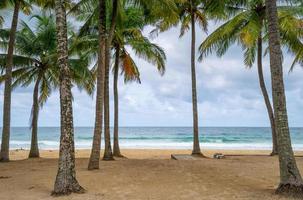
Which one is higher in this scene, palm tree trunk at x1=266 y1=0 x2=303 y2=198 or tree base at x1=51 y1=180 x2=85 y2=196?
palm tree trunk at x1=266 y1=0 x2=303 y2=198

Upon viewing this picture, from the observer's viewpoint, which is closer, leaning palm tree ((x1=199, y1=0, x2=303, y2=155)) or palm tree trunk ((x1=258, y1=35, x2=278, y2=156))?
leaning palm tree ((x1=199, y1=0, x2=303, y2=155))

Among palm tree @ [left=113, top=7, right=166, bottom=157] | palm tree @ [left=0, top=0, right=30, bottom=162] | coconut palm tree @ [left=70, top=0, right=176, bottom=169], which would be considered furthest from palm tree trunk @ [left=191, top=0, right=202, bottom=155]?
palm tree @ [left=0, top=0, right=30, bottom=162]

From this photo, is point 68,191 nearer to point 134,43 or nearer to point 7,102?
point 7,102

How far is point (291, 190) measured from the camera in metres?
8.03

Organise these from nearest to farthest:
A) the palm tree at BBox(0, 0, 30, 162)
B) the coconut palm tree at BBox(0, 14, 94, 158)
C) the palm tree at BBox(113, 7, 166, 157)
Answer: the palm tree at BBox(0, 0, 30, 162) → the palm tree at BBox(113, 7, 166, 157) → the coconut palm tree at BBox(0, 14, 94, 158)

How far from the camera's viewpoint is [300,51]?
16.3 metres

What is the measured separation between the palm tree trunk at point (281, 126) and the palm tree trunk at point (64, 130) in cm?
449

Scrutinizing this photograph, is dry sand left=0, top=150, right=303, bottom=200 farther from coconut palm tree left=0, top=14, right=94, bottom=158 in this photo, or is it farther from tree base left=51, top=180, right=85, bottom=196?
coconut palm tree left=0, top=14, right=94, bottom=158

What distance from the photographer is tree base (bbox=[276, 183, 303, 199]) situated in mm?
7930

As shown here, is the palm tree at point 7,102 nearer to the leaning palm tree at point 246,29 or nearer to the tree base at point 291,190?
the leaning palm tree at point 246,29

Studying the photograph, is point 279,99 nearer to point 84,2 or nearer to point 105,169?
point 105,169

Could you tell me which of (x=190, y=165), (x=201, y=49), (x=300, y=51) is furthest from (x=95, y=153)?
(x=300, y=51)

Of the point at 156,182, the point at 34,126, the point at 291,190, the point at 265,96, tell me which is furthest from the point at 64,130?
the point at 265,96

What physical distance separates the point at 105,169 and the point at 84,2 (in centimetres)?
625
